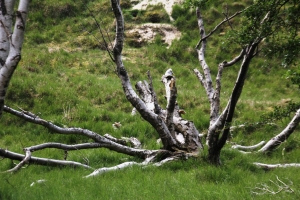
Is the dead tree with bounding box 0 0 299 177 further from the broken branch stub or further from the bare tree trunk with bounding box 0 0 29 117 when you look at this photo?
the bare tree trunk with bounding box 0 0 29 117

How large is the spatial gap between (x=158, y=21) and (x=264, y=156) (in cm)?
1187

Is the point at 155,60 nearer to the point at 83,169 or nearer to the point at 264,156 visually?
the point at 264,156

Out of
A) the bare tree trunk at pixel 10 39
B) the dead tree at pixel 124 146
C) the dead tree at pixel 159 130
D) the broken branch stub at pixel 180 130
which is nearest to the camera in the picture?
the bare tree trunk at pixel 10 39

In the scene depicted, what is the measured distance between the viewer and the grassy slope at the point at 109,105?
4.88 m

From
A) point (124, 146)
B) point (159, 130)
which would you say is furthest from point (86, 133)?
point (159, 130)

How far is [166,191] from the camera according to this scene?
4.73m

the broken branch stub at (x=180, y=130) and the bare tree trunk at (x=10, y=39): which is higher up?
the bare tree trunk at (x=10, y=39)

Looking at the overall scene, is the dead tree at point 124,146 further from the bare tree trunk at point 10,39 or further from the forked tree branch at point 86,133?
the bare tree trunk at point 10,39

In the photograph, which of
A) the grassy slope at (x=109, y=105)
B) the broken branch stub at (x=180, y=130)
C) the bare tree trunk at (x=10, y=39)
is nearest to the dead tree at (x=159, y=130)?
the broken branch stub at (x=180, y=130)

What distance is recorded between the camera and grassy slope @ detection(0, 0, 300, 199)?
488 cm

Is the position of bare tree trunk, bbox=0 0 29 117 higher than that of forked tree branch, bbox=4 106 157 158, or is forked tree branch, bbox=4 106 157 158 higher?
bare tree trunk, bbox=0 0 29 117

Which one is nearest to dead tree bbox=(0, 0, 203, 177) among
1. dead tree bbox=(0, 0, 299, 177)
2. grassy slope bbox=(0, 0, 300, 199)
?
dead tree bbox=(0, 0, 299, 177)

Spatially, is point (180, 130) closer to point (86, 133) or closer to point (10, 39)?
point (86, 133)

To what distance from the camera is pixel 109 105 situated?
35.2 ft
